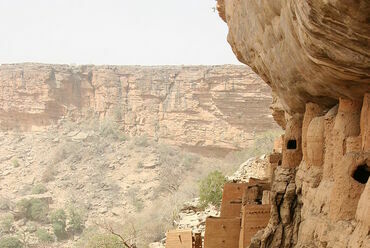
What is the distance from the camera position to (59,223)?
29250mm

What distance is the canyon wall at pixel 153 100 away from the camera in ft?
120

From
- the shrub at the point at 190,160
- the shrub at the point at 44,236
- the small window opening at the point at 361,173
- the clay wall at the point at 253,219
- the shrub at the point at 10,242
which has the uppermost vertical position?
the small window opening at the point at 361,173

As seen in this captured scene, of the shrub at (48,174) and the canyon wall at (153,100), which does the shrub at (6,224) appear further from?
the canyon wall at (153,100)

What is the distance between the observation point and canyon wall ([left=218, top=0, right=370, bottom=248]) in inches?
166

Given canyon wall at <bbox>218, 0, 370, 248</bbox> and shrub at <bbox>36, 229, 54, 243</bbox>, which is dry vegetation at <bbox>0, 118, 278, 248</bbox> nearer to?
shrub at <bbox>36, 229, 54, 243</bbox>

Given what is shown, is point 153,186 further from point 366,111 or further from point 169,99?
point 366,111

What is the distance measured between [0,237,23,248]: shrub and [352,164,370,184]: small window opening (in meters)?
22.7

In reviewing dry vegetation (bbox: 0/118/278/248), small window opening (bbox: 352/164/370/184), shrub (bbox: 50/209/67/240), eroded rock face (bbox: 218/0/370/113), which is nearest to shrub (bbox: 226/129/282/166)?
dry vegetation (bbox: 0/118/278/248)

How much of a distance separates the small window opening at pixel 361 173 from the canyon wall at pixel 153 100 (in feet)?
100

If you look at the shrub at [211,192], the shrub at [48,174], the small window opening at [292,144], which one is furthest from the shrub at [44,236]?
the small window opening at [292,144]


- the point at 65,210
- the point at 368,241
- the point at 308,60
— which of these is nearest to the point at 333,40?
the point at 308,60

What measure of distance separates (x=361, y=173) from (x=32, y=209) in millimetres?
28075

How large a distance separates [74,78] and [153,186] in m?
12.7

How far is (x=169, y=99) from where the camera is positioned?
3975 centimetres
